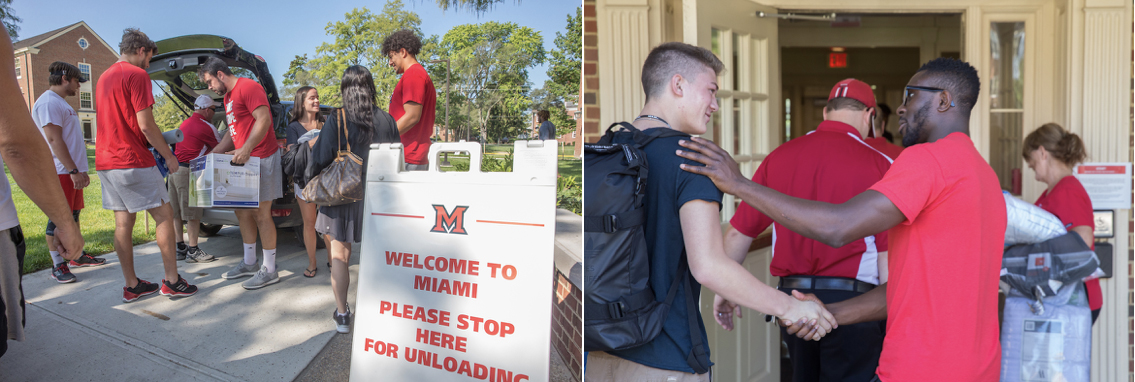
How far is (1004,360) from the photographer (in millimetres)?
Result: 2602

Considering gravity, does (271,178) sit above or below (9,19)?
below

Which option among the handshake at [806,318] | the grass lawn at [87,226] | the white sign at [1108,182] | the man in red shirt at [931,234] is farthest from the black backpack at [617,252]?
the white sign at [1108,182]

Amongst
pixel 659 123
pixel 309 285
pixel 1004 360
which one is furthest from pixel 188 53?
pixel 1004 360

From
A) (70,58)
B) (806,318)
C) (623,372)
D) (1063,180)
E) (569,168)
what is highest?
(70,58)

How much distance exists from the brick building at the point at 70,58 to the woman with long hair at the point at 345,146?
606mm

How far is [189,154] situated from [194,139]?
0.15 ft

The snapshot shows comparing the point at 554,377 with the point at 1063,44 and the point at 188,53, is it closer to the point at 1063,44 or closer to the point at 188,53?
the point at 188,53

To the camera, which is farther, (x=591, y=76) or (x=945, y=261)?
(x=591, y=76)

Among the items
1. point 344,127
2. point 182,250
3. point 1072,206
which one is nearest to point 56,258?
point 182,250

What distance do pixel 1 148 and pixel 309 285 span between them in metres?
0.90

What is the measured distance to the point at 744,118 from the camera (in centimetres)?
323

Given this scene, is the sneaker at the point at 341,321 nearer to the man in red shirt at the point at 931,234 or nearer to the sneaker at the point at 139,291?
the sneaker at the point at 139,291

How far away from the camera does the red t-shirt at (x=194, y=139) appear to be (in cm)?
175

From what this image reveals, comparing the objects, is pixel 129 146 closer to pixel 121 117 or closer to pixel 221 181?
pixel 121 117
